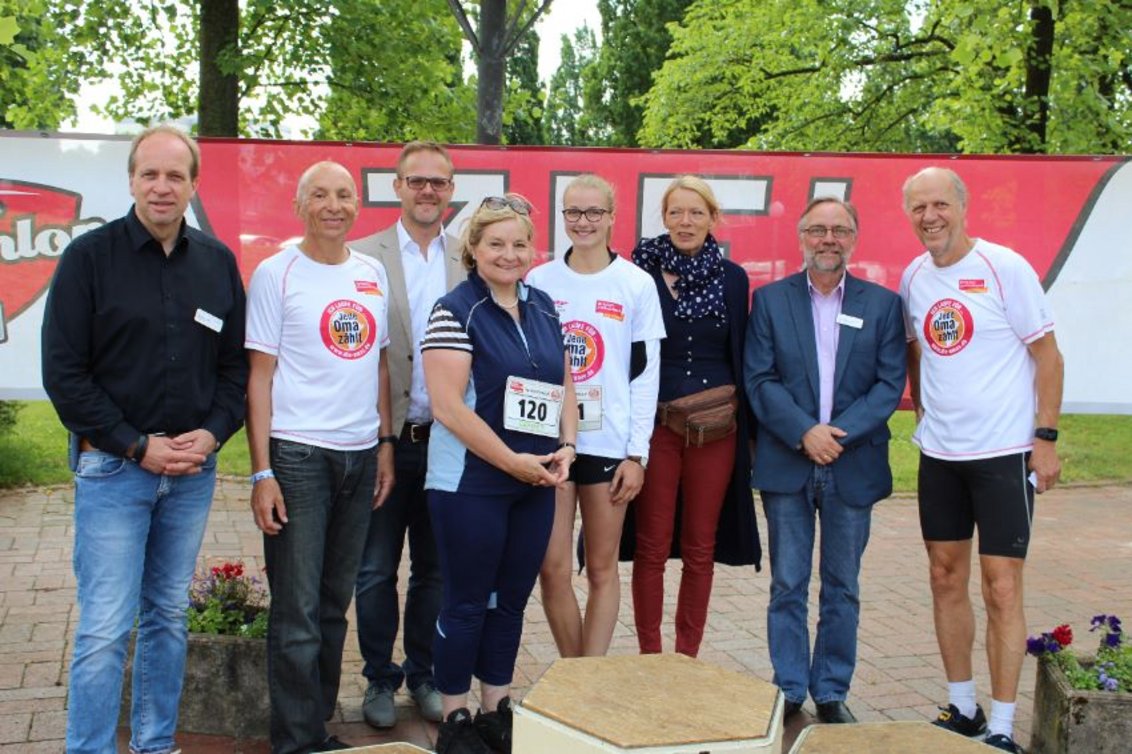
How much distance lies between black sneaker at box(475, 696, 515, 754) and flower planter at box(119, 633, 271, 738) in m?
0.83

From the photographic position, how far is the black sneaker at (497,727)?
4.11 m

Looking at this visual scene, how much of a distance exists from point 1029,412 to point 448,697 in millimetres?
2466

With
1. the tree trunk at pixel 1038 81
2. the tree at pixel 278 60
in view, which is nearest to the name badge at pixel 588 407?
the tree at pixel 278 60

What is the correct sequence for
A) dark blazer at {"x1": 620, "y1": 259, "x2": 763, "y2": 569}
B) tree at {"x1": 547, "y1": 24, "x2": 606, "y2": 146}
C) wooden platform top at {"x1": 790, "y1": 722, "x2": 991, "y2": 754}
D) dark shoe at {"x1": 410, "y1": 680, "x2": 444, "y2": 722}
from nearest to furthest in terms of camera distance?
wooden platform top at {"x1": 790, "y1": 722, "x2": 991, "y2": 754}, dark shoe at {"x1": 410, "y1": 680, "x2": 444, "y2": 722}, dark blazer at {"x1": 620, "y1": 259, "x2": 763, "y2": 569}, tree at {"x1": 547, "y1": 24, "x2": 606, "y2": 146}

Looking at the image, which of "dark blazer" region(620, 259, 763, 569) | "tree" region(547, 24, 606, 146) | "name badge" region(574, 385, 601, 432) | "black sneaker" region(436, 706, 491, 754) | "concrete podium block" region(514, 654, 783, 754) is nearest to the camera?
"concrete podium block" region(514, 654, 783, 754)

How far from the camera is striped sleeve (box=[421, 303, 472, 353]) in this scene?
3.89 metres

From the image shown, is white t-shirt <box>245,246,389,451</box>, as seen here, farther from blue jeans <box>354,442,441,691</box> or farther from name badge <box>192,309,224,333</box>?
blue jeans <box>354,442,441,691</box>

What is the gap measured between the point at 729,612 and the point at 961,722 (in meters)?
1.90

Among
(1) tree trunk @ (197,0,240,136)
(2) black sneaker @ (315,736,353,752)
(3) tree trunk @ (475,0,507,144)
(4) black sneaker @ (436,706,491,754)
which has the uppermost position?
(1) tree trunk @ (197,0,240,136)

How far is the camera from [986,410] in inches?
167

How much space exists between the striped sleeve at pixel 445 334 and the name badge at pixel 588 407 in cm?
61

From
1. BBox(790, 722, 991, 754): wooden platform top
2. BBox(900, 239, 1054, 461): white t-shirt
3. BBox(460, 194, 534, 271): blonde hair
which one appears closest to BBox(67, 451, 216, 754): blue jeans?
BBox(460, 194, 534, 271): blonde hair

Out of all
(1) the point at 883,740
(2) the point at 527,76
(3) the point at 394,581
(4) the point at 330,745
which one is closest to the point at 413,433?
(3) the point at 394,581

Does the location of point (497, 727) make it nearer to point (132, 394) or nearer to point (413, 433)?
point (413, 433)
